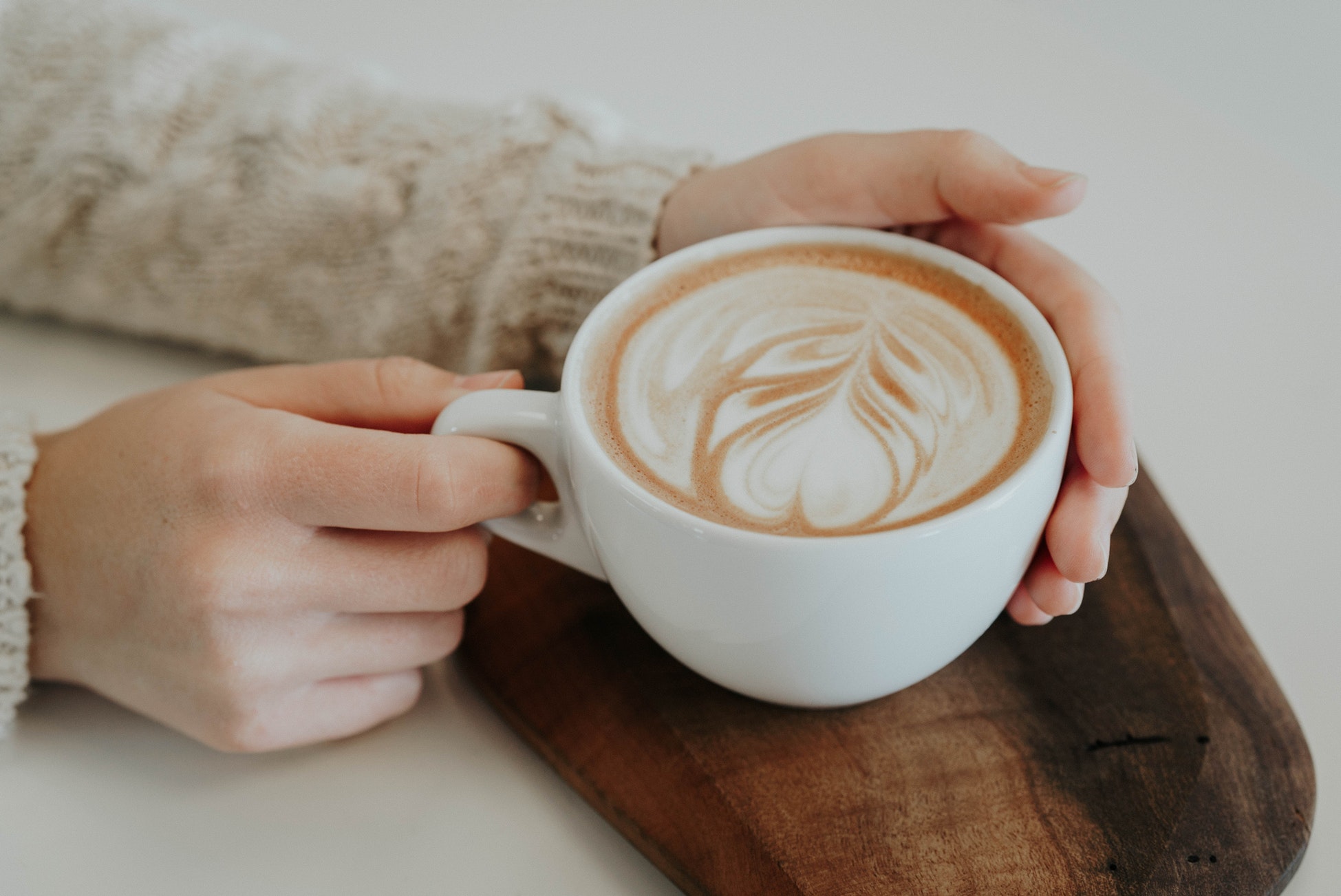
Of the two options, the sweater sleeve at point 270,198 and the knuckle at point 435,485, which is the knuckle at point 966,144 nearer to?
the sweater sleeve at point 270,198

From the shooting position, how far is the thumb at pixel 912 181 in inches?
28.8

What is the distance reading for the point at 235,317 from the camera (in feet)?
3.48

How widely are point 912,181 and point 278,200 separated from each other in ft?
2.09

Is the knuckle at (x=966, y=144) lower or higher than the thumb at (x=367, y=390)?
higher

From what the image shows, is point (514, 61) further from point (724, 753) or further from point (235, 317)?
point (724, 753)


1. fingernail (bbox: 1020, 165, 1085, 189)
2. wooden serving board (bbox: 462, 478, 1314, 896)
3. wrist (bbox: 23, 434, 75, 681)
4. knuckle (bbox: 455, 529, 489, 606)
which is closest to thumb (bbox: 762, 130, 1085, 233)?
fingernail (bbox: 1020, 165, 1085, 189)

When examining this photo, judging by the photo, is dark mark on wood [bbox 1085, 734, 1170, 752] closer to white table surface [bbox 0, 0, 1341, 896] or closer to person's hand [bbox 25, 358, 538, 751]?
white table surface [bbox 0, 0, 1341, 896]

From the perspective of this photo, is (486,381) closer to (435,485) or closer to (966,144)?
(435,485)

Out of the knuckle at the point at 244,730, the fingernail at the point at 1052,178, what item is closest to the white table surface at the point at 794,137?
the knuckle at the point at 244,730

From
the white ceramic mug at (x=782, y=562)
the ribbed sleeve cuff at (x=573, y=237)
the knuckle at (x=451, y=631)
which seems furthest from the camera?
the ribbed sleeve cuff at (x=573, y=237)

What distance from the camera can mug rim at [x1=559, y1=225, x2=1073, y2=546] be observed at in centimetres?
54

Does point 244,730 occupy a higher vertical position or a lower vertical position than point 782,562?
lower

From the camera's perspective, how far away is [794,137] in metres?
1.31

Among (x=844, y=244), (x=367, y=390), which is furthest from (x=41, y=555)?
(x=844, y=244)
